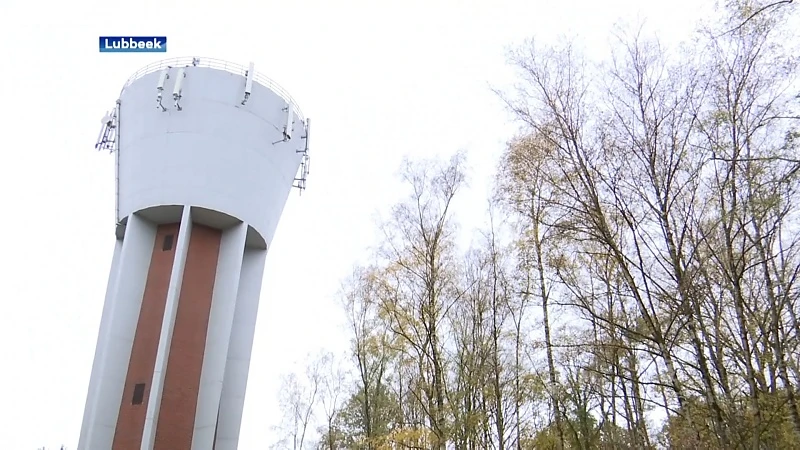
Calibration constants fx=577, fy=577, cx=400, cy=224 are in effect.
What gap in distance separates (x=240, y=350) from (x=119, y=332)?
3018mm

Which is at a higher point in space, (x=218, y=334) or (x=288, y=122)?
(x=288, y=122)

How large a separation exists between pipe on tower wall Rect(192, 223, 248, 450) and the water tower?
25 mm

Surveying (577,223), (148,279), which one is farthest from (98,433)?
(577,223)

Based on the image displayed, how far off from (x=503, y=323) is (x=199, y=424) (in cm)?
721

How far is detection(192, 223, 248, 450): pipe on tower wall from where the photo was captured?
41.7 ft

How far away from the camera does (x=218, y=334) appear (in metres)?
13.6

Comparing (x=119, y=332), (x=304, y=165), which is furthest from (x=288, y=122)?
(x=119, y=332)

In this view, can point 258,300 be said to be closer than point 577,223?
No

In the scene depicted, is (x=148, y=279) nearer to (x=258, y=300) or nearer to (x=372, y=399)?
(x=258, y=300)

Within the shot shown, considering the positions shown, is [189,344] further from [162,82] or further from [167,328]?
[162,82]

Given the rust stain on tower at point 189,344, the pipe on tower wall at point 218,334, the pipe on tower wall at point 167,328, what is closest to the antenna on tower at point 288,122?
the pipe on tower wall at point 218,334

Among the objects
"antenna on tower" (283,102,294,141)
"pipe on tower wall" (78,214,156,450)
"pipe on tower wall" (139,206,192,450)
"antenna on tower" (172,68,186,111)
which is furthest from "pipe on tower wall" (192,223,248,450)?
"antenna on tower" (172,68,186,111)

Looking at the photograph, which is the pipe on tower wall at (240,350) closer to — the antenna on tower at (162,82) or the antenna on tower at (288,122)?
the antenna on tower at (288,122)

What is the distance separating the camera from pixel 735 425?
5.88m
